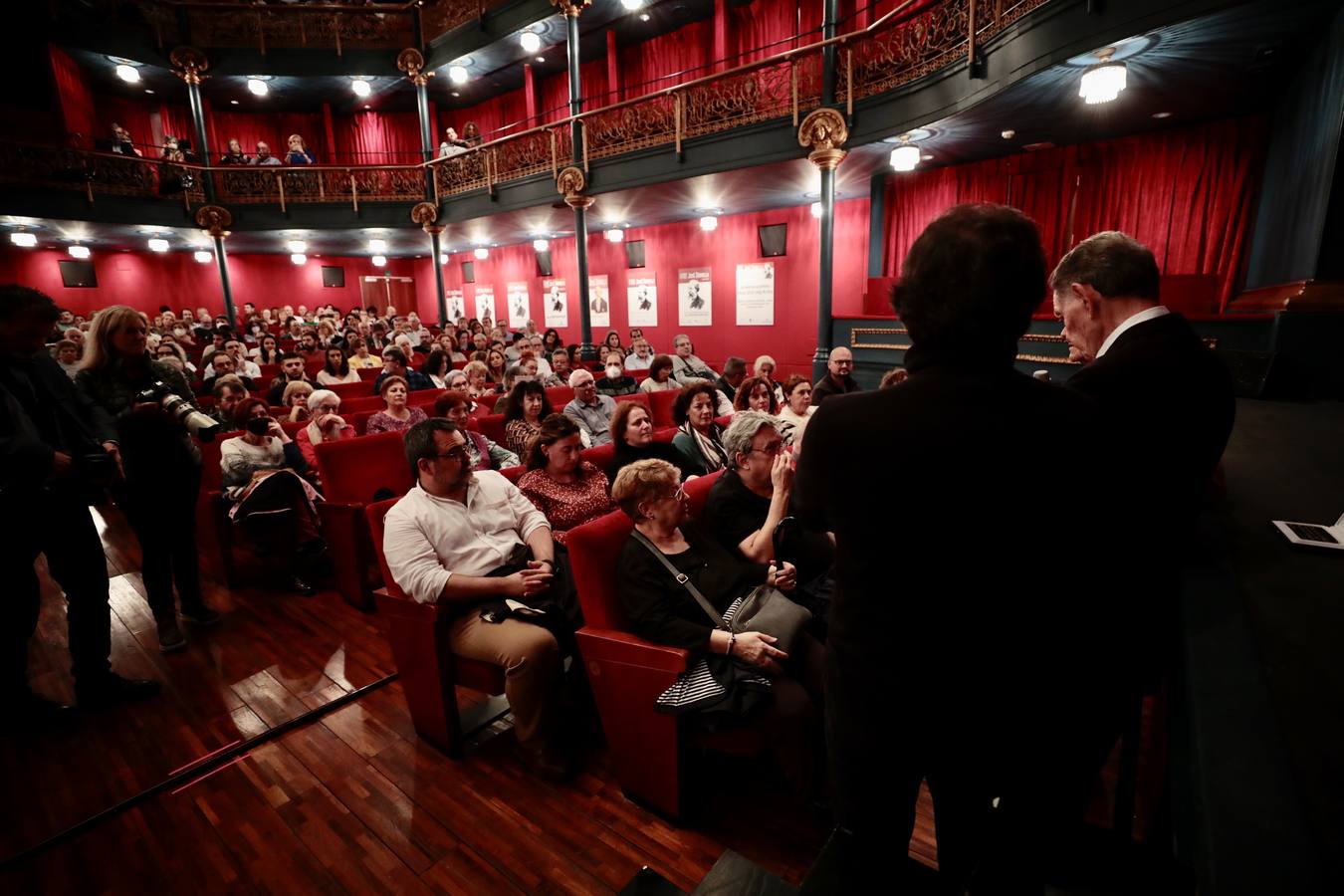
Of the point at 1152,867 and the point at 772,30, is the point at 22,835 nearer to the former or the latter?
the point at 1152,867

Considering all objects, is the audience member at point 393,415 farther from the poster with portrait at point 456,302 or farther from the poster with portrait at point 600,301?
the poster with portrait at point 456,302

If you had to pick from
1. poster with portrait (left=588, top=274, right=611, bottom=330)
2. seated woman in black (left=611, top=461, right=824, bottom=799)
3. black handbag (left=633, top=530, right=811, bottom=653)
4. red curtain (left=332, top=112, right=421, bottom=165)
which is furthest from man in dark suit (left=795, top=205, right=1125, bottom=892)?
red curtain (left=332, top=112, right=421, bottom=165)

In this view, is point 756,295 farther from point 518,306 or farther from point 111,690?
point 111,690

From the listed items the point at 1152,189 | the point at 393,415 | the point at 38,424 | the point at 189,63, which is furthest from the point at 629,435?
the point at 189,63

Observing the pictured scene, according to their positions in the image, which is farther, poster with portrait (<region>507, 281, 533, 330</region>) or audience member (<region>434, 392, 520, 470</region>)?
poster with portrait (<region>507, 281, 533, 330</region>)

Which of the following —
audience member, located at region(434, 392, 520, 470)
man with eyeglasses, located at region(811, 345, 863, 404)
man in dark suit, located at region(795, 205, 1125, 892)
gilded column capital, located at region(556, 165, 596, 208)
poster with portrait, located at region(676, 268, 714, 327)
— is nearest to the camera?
man in dark suit, located at region(795, 205, 1125, 892)

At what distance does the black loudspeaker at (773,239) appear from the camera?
962cm

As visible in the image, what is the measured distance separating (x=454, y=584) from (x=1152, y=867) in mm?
1886

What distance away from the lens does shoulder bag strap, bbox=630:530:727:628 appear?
1.85m

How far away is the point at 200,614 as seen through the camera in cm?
314

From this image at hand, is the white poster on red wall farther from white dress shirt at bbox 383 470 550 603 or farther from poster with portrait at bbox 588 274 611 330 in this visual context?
white dress shirt at bbox 383 470 550 603

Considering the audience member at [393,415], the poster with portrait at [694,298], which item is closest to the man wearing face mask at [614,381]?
the audience member at [393,415]

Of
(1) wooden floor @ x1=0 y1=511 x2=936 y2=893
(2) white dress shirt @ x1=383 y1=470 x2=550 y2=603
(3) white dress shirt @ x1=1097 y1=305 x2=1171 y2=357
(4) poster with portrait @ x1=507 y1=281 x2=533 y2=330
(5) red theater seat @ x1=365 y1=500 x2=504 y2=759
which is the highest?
(4) poster with portrait @ x1=507 y1=281 x2=533 y2=330

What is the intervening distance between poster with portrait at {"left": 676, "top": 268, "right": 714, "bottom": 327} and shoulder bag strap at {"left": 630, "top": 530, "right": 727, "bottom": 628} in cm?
919
